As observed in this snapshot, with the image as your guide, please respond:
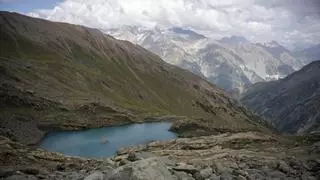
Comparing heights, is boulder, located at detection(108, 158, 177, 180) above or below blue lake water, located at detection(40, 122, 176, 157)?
below

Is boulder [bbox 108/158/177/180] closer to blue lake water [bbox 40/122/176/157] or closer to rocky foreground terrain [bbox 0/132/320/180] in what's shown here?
rocky foreground terrain [bbox 0/132/320/180]

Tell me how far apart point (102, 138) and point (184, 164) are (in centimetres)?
8475

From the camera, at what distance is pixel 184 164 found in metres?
43.6

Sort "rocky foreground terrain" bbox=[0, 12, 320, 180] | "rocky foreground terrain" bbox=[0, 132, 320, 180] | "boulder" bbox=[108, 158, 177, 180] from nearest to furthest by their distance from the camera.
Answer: "boulder" bbox=[108, 158, 177, 180]
"rocky foreground terrain" bbox=[0, 132, 320, 180]
"rocky foreground terrain" bbox=[0, 12, 320, 180]

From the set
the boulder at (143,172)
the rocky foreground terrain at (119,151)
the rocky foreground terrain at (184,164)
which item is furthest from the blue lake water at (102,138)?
the boulder at (143,172)

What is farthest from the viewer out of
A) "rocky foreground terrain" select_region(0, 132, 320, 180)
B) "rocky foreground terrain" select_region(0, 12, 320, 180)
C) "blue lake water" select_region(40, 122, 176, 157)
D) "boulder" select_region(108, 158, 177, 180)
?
"blue lake water" select_region(40, 122, 176, 157)

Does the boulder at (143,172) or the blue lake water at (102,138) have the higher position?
the blue lake water at (102,138)

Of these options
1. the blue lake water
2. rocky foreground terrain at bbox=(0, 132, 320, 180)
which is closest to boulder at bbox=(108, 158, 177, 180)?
rocky foreground terrain at bbox=(0, 132, 320, 180)

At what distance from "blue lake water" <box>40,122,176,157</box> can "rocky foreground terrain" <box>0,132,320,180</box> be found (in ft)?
95.6

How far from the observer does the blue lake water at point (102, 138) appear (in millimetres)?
106150

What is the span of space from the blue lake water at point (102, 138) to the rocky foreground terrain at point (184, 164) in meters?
29.1

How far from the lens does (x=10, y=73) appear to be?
6334 inches

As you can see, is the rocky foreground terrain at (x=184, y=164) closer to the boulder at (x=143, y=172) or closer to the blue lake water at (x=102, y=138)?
the boulder at (x=143, y=172)

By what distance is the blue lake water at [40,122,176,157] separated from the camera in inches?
4179
